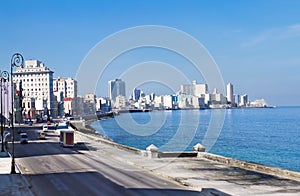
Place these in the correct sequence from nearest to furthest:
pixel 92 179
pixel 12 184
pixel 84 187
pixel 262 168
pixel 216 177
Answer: pixel 84 187, pixel 12 184, pixel 216 177, pixel 92 179, pixel 262 168

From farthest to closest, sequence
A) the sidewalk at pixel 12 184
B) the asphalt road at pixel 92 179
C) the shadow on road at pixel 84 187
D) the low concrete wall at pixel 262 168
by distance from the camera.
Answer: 1. the low concrete wall at pixel 262 168
2. the asphalt road at pixel 92 179
3. the sidewalk at pixel 12 184
4. the shadow on road at pixel 84 187

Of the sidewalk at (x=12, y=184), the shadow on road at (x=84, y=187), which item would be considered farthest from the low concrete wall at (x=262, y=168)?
the sidewalk at (x=12, y=184)

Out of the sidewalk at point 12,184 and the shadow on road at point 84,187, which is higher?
the sidewalk at point 12,184

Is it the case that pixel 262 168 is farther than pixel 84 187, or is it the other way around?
pixel 262 168

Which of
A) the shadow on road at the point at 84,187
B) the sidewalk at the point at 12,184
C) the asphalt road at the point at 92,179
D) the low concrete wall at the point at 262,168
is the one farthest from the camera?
the low concrete wall at the point at 262,168

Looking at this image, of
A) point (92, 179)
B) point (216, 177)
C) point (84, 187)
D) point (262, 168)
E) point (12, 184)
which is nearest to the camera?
point (84, 187)

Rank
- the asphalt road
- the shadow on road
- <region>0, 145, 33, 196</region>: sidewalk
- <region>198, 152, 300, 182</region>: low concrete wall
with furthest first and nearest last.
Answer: <region>198, 152, 300, 182</region>: low concrete wall, the asphalt road, <region>0, 145, 33, 196</region>: sidewalk, the shadow on road

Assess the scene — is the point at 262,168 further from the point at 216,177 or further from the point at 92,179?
the point at 92,179

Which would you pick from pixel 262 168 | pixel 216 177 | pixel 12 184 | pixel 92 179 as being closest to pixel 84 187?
pixel 92 179

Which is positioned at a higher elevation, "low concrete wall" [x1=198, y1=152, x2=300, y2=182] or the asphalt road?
"low concrete wall" [x1=198, y1=152, x2=300, y2=182]

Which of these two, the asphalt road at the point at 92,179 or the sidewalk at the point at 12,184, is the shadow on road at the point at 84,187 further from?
the sidewalk at the point at 12,184

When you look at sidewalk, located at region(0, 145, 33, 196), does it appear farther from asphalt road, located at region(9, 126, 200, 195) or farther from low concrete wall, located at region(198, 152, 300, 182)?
low concrete wall, located at region(198, 152, 300, 182)

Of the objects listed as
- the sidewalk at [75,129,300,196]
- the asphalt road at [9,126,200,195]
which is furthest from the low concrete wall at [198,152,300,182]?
the asphalt road at [9,126,200,195]

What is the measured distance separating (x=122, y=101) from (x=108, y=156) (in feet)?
295
